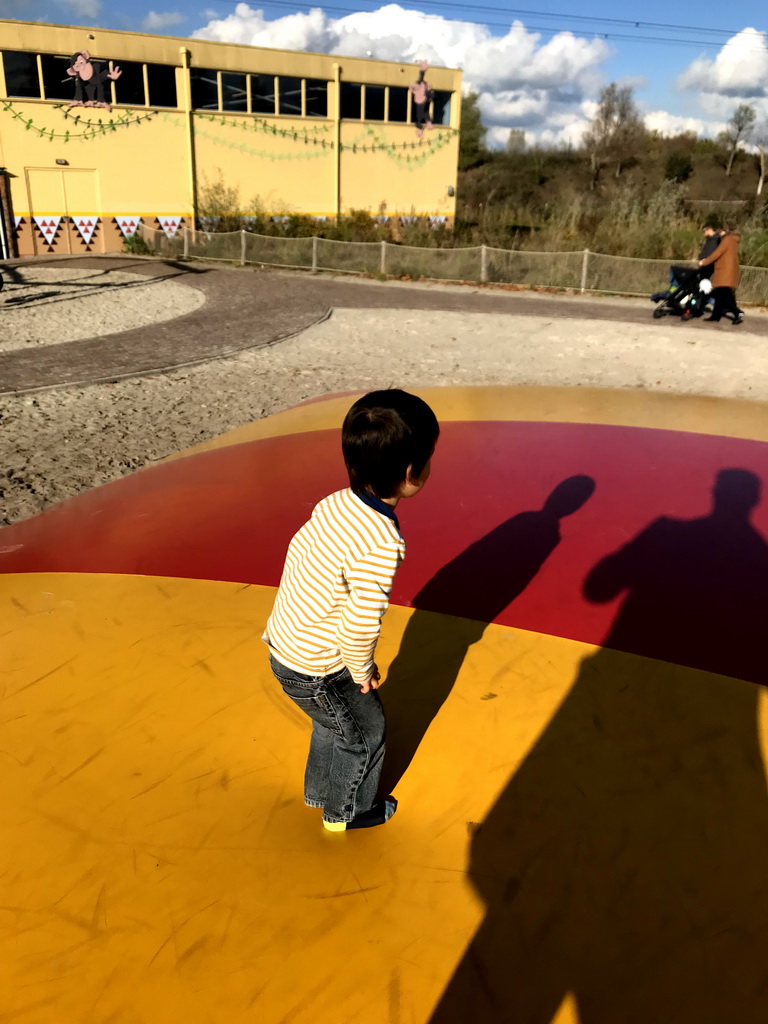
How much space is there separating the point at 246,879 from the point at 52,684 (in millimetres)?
1394

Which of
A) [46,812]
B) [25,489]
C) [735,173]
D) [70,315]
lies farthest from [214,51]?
[735,173]

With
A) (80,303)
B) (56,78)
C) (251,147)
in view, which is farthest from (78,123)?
(80,303)

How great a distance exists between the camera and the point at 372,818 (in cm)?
260

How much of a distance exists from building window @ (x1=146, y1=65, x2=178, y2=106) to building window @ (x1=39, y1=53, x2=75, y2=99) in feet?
7.85

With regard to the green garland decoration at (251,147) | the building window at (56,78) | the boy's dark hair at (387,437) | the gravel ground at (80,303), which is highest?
the building window at (56,78)

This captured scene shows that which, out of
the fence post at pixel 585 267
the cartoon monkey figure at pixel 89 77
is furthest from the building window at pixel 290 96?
Result: the fence post at pixel 585 267

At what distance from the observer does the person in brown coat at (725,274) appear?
513 inches

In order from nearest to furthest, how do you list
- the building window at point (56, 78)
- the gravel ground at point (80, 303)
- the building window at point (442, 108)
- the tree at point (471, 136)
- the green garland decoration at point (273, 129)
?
1. the gravel ground at point (80, 303)
2. the building window at point (56, 78)
3. the green garland decoration at point (273, 129)
4. the building window at point (442, 108)
5. the tree at point (471, 136)

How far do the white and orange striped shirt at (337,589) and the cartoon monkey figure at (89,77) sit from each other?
2721 centimetres

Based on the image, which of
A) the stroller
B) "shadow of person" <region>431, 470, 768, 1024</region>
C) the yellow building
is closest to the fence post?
the stroller

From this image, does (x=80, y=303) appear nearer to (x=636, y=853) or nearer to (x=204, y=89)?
(x=636, y=853)

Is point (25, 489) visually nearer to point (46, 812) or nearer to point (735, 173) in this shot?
point (46, 812)

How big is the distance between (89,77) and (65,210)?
3985 millimetres

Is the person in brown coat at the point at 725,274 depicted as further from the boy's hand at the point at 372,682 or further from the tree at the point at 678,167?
the tree at the point at 678,167
